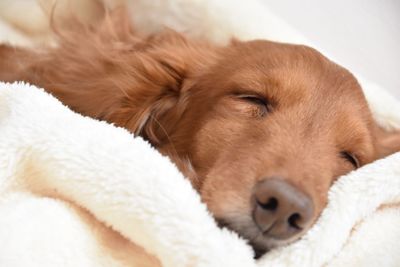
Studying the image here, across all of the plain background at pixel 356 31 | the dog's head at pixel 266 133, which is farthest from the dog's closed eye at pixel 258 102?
the plain background at pixel 356 31

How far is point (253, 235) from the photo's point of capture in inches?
36.2

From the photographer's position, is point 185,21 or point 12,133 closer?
point 12,133

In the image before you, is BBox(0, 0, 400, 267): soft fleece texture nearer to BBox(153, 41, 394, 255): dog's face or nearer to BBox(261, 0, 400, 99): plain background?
BBox(153, 41, 394, 255): dog's face

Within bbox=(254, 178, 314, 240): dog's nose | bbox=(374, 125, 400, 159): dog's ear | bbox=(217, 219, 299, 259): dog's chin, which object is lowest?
bbox=(217, 219, 299, 259): dog's chin

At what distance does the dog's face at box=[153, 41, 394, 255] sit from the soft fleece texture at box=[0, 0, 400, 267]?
57mm

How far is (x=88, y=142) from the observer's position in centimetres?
96

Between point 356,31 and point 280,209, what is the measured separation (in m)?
1.41

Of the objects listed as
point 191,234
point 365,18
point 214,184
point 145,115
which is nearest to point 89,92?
point 145,115

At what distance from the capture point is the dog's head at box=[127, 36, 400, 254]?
0.92m

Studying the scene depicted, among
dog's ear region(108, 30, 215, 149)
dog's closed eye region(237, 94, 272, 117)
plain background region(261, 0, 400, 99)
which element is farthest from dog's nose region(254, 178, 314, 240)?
plain background region(261, 0, 400, 99)

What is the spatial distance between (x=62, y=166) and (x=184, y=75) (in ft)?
1.81

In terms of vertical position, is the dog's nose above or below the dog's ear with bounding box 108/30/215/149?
above

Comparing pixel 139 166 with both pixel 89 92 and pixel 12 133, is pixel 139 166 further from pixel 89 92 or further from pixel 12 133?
pixel 89 92

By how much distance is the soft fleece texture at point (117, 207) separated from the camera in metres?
0.85
